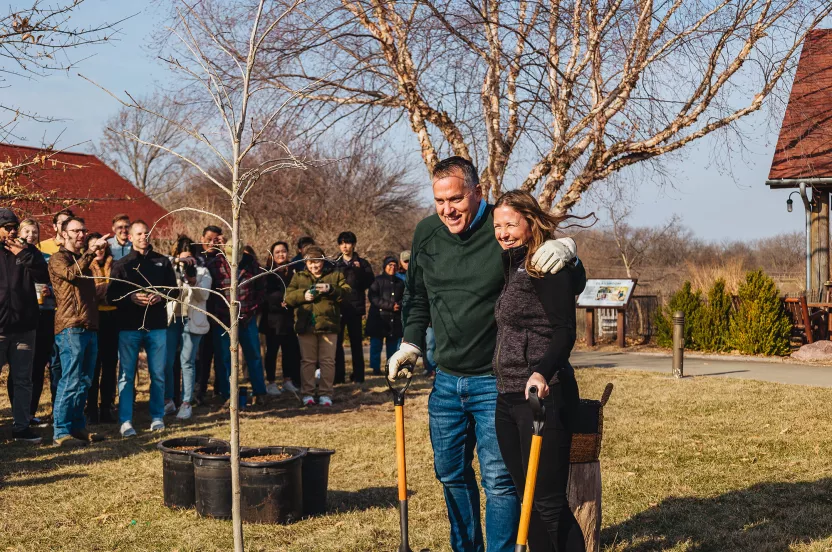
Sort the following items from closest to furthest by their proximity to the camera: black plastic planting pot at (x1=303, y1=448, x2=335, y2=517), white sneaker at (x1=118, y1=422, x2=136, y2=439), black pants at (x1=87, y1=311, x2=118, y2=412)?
black plastic planting pot at (x1=303, y1=448, x2=335, y2=517) → white sneaker at (x1=118, y1=422, x2=136, y2=439) → black pants at (x1=87, y1=311, x2=118, y2=412)

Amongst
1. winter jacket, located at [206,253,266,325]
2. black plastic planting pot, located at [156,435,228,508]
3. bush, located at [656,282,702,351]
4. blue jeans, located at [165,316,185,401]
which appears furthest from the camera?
bush, located at [656,282,702,351]

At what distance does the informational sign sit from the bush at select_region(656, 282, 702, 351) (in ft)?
2.84

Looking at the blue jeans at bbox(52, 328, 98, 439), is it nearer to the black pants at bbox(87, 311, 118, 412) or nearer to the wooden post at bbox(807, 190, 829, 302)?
the black pants at bbox(87, 311, 118, 412)

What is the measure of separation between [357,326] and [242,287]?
3.17 m

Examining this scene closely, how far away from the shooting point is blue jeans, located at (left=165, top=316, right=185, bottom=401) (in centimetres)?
972

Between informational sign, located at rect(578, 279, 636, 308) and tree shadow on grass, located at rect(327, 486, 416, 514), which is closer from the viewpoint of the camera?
tree shadow on grass, located at rect(327, 486, 416, 514)

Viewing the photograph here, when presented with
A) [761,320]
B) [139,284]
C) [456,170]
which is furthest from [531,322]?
[761,320]

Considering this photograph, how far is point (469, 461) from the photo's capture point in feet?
14.1

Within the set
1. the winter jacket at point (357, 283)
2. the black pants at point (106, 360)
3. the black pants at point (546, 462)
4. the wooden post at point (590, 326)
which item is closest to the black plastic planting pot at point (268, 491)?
the black pants at point (546, 462)

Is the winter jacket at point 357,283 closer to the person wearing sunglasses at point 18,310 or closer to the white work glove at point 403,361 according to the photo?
the person wearing sunglasses at point 18,310

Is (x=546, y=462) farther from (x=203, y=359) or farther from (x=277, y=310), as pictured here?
(x=277, y=310)

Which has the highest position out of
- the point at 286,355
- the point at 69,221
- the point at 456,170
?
the point at 69,221

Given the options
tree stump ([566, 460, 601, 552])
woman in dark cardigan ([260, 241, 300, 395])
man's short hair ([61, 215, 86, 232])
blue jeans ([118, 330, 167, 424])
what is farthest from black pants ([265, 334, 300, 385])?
tree stump ([566, 460, 601, 552])

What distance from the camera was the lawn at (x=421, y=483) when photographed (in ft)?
17.7
